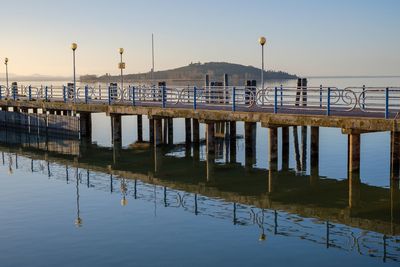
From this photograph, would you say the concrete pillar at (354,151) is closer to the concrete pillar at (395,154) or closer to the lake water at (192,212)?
the lake water at (192,212)

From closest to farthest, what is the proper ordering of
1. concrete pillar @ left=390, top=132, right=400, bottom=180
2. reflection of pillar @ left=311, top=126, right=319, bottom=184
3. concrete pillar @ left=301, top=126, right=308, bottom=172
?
1. concrete pillar @ left=390, top=132, right=400, bottom=180
2. reflection of pillar @ left=311, top=126, right=319, bottom=184
3. concrete pillar @ left=301, top=126, right=308, bottom=172

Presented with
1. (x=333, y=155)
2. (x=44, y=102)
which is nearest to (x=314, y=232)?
(x=333, y=155)

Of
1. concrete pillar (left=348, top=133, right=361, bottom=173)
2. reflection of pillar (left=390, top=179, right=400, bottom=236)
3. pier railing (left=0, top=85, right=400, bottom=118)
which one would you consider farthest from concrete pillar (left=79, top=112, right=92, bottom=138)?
reflection of pillar (left=390, top=179, right=400, bottom=236)

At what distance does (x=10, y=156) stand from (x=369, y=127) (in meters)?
19.2

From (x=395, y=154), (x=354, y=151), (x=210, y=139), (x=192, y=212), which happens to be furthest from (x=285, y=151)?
(x=192, y=212)

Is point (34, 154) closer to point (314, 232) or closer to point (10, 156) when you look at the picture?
point (10, 156)

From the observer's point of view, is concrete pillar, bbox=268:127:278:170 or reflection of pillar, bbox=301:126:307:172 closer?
concrete pillar, bbox=268:127:278:170

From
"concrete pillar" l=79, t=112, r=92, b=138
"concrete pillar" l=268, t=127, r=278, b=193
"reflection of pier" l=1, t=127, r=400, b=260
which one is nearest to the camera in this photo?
"reflection of pier" l=1, t=127, r=400, b=260

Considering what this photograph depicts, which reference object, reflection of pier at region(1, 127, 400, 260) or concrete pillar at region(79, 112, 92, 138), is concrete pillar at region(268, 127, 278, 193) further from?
concrete pillar at region(79, 112, 92, 138)

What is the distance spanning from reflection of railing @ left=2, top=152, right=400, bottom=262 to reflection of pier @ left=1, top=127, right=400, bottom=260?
24 millimetres

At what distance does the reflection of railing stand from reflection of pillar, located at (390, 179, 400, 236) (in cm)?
121

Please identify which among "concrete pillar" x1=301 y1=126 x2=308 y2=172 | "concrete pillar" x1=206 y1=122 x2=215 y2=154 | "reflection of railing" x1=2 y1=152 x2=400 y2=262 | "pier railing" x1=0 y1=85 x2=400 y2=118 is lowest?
"reflection of railing" x1=2 y1=152 x2=400 y2=262

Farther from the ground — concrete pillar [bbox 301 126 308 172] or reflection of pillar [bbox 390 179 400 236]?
concrete pillar [bbox 301 126 308 172]

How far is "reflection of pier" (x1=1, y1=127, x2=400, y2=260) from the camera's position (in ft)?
52.6
